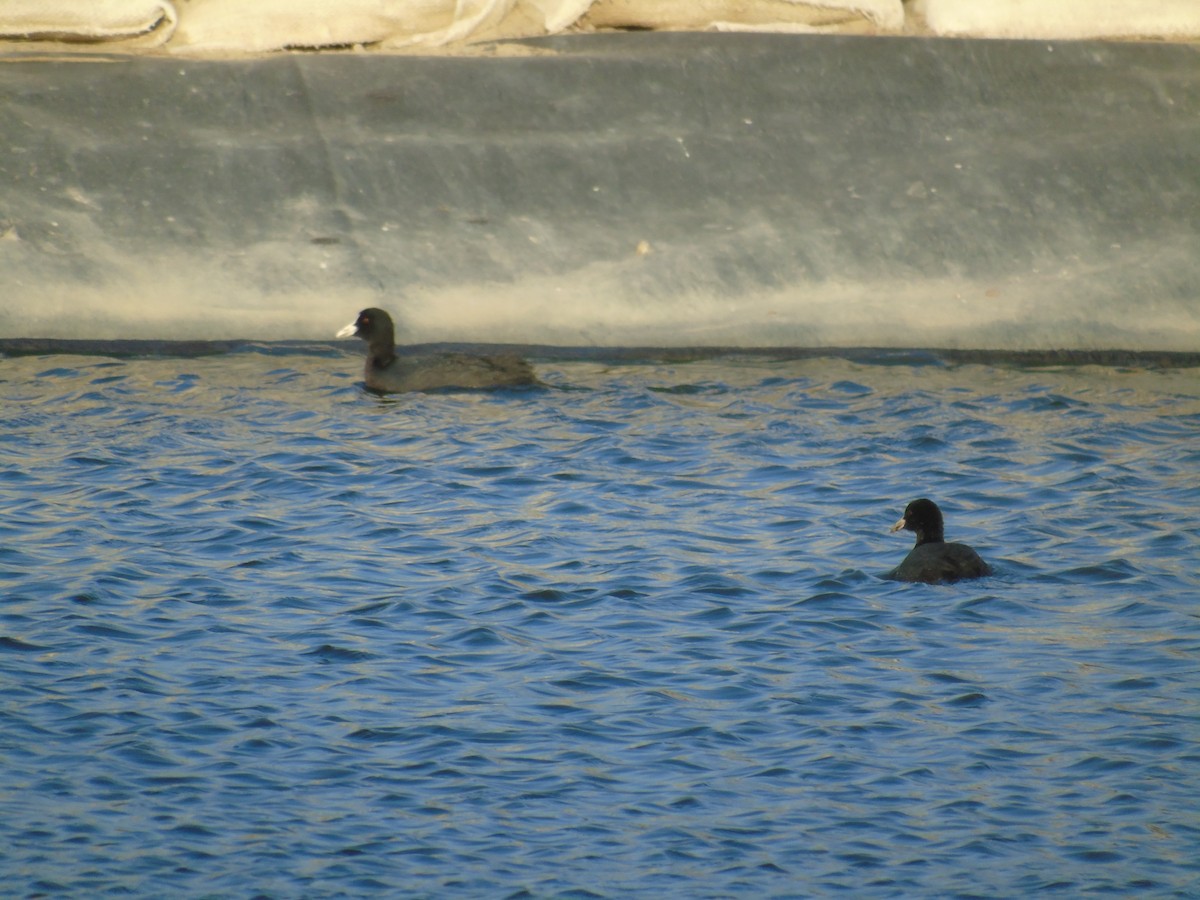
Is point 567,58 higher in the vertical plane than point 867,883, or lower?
higher

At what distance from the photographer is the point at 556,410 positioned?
1171 cm

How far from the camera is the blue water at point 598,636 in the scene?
5.97m

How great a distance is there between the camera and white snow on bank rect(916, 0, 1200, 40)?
12.8 meters

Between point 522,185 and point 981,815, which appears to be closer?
point 981,815

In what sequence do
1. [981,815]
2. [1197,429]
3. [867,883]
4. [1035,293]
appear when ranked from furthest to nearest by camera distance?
[1035,293], [1197,429], [981,815], [867,883]

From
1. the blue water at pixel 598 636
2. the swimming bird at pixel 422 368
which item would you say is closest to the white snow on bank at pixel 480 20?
the swimming bird at pixel 422 368

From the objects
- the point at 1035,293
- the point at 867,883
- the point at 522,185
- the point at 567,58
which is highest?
the point at 567,58

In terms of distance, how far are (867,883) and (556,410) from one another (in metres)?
6.37

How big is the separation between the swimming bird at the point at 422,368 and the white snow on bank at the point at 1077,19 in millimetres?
4296

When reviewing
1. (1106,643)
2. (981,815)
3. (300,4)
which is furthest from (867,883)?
(300,4)

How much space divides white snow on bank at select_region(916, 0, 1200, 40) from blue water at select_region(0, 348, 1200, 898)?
2.66 meters

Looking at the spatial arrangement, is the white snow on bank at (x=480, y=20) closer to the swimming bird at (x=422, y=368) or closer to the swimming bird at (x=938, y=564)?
the swimming bird at (x=422, y=368)

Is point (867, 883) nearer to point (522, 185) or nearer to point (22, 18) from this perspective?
point (522, 185)

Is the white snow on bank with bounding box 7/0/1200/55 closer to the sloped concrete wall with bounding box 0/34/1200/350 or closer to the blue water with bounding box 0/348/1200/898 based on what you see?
the sloped concrete wall with bounding box 0/34/1200/350
